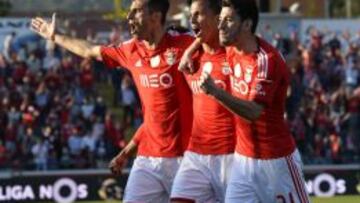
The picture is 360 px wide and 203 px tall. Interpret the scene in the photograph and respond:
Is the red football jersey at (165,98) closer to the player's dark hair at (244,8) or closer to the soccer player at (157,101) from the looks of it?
the soccer player at (157,101)

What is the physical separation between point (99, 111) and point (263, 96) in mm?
17248

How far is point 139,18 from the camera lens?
994cm

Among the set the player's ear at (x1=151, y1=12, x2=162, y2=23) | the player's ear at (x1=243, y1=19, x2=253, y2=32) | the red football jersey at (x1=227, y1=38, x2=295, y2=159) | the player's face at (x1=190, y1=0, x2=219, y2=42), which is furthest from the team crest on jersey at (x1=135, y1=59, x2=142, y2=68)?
the player's ear at (x1=243, y1=19, x2=253, y2=32)

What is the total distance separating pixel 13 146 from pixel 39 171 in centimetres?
162

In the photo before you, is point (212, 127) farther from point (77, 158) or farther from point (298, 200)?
point (77, 158)

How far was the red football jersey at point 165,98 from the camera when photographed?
32.5 ft

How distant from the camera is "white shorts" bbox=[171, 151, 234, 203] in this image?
9.52 metres

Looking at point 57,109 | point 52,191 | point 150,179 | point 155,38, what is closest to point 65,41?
point 155,38

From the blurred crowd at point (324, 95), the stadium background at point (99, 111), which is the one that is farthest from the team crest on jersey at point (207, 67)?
the blurred crowd at point (324, 95)

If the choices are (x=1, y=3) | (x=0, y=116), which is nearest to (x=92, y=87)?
(x=0, y=116)

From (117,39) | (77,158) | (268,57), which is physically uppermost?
(268,57)

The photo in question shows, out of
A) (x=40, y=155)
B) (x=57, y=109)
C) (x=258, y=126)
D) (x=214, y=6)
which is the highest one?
(x=214, y=6)

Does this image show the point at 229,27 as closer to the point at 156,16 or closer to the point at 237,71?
the point at 237,71

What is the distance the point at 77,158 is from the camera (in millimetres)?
23984
